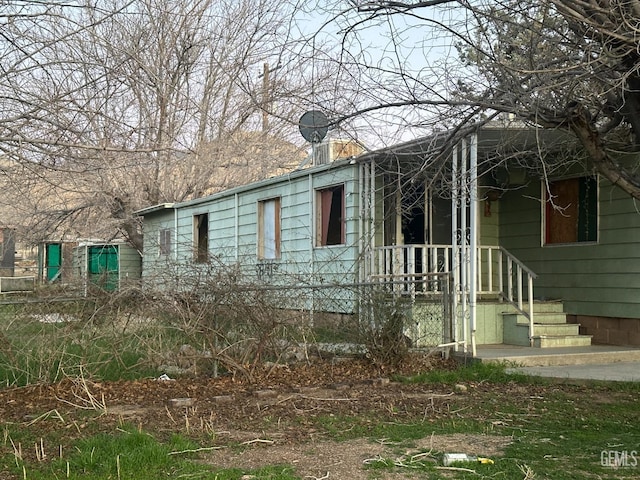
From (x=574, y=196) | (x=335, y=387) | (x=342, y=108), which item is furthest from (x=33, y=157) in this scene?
(x=574, y=196)

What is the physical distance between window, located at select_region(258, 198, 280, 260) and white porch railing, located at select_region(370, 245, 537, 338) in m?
2.78

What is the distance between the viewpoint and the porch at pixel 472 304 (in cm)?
924

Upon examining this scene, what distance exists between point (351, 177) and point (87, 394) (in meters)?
5.84

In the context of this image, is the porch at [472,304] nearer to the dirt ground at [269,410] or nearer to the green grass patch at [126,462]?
the dirt ground at [269,410]

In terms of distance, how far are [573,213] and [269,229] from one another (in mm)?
5798

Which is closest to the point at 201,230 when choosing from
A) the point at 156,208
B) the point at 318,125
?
the point at 156,208

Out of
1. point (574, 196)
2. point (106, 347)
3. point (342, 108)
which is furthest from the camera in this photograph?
point (574, 196)

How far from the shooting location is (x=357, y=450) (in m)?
5.18

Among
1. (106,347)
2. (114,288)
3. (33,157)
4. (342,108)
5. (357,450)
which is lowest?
(357,450)

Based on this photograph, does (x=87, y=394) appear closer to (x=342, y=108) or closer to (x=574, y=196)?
(x=342, y=108)

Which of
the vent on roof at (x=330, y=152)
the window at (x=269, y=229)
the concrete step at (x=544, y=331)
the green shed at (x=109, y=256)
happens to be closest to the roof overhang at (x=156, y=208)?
the green shed at (x=109, y=256)

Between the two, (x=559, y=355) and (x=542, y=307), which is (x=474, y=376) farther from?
(x=542, y=307)

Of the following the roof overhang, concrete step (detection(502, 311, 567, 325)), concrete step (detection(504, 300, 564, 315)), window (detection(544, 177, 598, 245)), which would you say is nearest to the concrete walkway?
concrete step (detection(502, 311, 567, 325))

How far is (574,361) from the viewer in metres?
9.22
